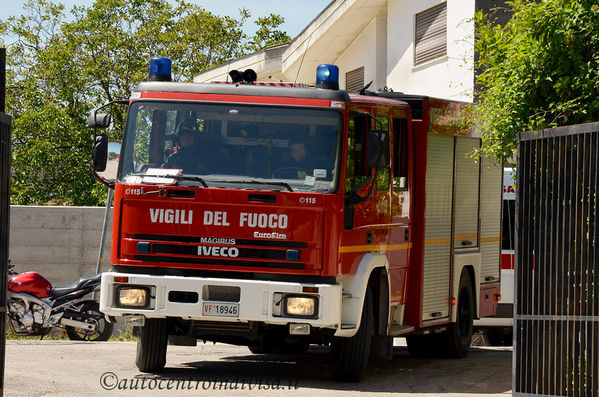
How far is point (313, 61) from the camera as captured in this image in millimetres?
27844

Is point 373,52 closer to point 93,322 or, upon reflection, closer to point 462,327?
point 93,322

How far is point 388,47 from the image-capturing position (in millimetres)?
23844

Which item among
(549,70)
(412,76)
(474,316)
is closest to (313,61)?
(412,76)

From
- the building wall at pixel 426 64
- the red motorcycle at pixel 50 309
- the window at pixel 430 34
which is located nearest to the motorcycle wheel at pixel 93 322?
the red motorcycle at pixel 50 309

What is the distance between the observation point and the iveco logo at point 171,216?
34.6 ft

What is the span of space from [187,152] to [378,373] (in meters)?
3.55

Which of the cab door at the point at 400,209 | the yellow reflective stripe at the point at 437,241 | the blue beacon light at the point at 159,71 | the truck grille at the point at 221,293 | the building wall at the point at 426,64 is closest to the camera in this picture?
the truck grille at the point at 221,293

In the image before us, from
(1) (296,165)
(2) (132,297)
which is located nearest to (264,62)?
(1) (296,165)

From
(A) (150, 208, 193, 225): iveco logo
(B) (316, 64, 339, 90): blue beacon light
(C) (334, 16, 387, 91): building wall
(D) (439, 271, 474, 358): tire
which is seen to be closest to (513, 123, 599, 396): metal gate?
(B) (316, 64, 339, 90): blue beacon light

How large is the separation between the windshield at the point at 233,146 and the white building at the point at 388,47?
8.13 m

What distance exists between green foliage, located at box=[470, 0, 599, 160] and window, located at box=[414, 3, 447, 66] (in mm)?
11127

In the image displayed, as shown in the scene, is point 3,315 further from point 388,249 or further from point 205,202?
point 388,249

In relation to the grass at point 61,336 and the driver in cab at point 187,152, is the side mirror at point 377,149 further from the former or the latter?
the grass at point 61,336

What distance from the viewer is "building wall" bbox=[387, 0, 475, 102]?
66.4ft
